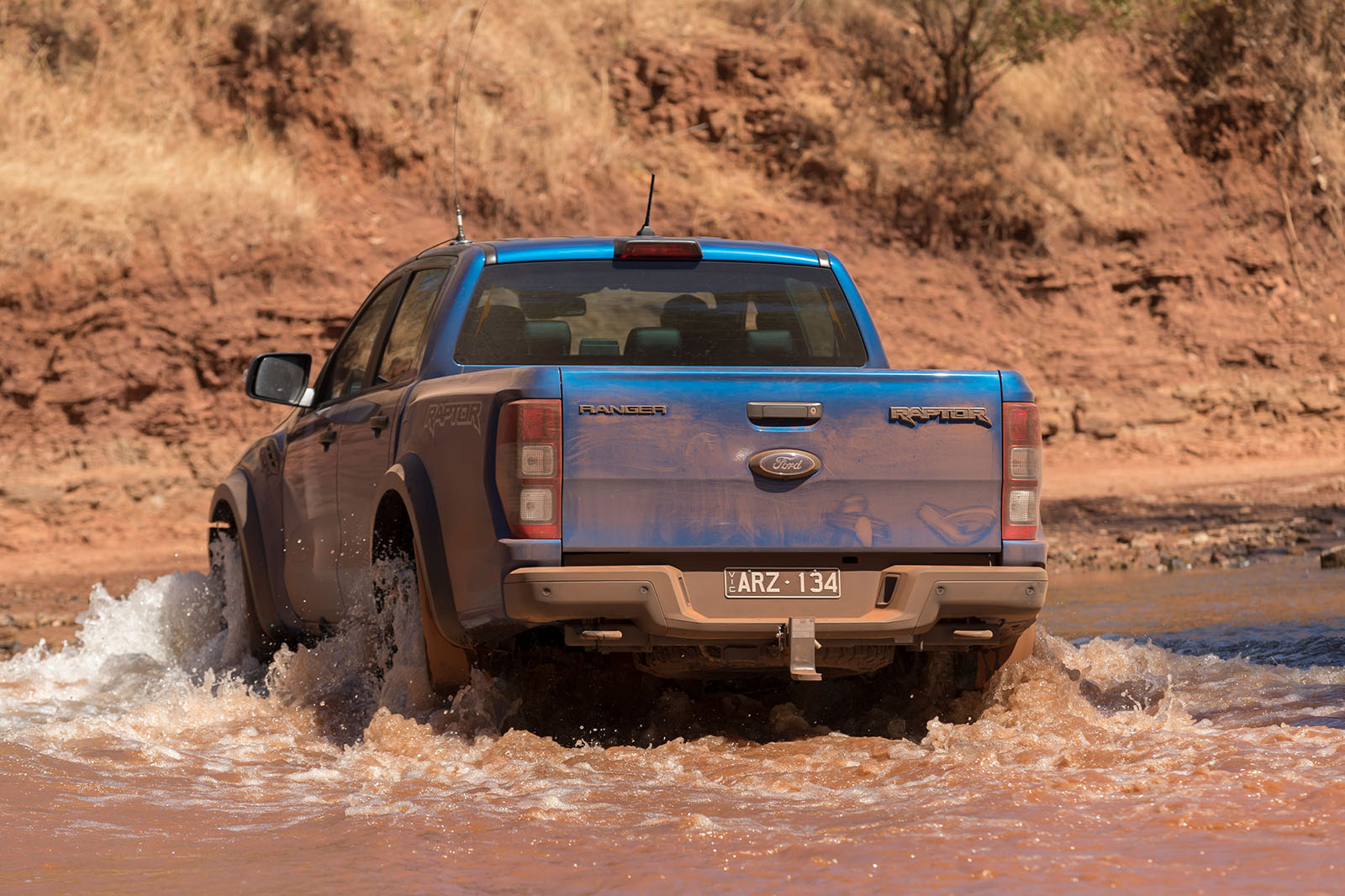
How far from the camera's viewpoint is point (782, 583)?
512 centimetres

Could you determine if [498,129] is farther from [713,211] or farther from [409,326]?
[409,326]

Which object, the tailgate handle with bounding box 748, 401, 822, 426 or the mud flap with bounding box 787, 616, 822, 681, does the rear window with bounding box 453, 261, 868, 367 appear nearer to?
the tailgate handle with bounding box 748, 401, 822, 426

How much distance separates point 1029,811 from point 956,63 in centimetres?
2006

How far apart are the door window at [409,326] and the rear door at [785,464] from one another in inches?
56.5

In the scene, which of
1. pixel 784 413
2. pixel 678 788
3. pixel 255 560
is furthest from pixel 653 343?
pixel 255 560

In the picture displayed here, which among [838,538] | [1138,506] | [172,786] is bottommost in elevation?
[1138,506]

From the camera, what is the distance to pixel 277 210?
59.1 ft

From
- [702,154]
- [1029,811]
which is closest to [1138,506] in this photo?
[702,154]

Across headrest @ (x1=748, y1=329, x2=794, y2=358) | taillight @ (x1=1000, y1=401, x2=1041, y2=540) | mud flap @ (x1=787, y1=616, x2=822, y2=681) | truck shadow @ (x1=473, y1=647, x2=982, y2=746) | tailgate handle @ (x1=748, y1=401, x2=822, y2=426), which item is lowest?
truck shadow @ (x1=473, y1=647, x2=982, y2=746)

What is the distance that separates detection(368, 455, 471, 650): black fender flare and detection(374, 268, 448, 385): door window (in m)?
0.87

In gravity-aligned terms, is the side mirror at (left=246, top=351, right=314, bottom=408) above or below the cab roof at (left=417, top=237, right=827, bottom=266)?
below

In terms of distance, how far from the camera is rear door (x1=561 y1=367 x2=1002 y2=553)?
498 centimetres

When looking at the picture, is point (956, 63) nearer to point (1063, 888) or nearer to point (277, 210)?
point (277, 210)

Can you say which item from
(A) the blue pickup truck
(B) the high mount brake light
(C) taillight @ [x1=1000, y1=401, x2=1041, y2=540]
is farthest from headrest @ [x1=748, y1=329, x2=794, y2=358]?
(C) taillight @ [x1=1000, y1=401, x2=1041, y2=540]
